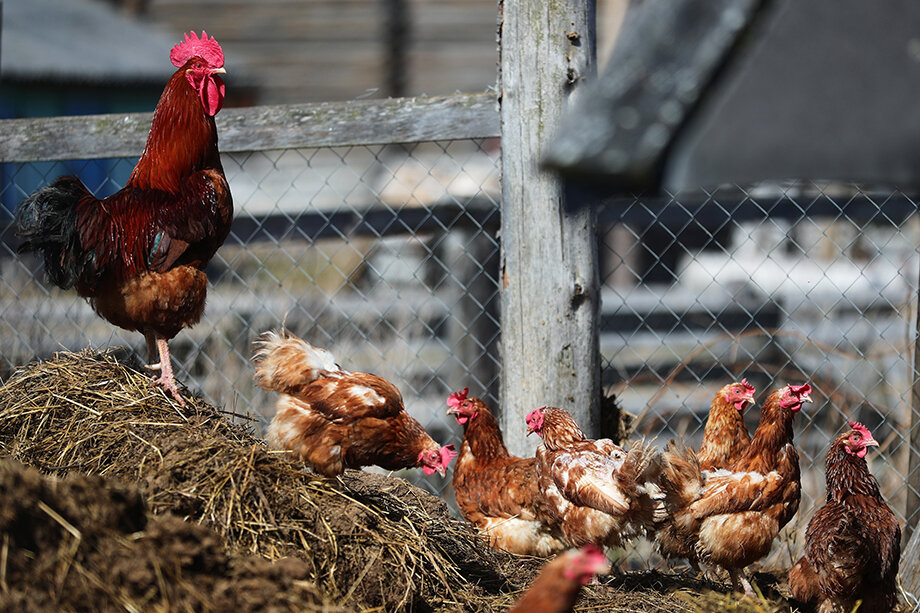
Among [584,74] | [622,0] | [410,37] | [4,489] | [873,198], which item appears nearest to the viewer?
[4,489]

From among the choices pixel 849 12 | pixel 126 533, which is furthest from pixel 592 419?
pixel 849 12

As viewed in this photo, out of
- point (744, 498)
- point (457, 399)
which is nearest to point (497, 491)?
point (457, 399)

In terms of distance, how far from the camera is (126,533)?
226 cm

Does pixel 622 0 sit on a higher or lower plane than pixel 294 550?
higher

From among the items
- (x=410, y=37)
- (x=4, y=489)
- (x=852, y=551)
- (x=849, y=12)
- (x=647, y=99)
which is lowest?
(x=852, y=551)

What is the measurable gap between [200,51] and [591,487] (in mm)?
2778

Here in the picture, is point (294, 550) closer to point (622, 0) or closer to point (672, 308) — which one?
point (672, 308)

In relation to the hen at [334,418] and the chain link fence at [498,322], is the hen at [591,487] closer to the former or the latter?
the hen at [334,418]

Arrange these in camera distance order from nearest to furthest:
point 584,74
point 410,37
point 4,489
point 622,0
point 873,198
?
point 4,489
point 584,74
point 873,198
point 622,0
point 410,37

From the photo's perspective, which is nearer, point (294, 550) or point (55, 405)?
point (294, 550)

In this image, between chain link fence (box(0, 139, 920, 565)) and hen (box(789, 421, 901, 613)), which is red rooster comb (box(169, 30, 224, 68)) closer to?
chain link fence (box(0, 139, 920, 565))

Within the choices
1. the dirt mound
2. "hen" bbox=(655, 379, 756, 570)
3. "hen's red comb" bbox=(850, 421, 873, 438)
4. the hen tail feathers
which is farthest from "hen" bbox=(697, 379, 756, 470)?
the dirt mound

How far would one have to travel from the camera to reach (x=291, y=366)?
3.82 meters

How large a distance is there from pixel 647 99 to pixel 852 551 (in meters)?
2.87
